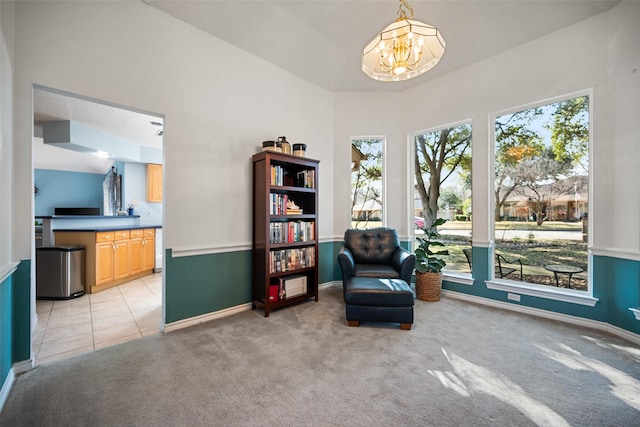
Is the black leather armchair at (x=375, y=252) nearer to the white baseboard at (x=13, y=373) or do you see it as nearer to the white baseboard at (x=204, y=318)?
the white baseboard at (x=204, y=318)

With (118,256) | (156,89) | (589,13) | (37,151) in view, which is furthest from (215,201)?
(37,151)

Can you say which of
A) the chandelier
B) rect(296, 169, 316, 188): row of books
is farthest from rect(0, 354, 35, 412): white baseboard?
the chandelier

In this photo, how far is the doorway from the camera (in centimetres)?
254

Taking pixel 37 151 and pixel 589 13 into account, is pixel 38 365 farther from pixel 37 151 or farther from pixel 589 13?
pixel 37 151

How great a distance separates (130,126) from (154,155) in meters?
1.57

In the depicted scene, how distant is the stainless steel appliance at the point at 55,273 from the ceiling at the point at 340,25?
2060 mm

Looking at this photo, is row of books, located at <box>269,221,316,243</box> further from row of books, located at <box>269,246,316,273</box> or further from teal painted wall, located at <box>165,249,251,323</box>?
teal painted wall, located at <box>165,249,251,323</box>

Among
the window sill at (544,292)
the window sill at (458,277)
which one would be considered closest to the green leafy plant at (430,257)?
the window sill at (458,277)

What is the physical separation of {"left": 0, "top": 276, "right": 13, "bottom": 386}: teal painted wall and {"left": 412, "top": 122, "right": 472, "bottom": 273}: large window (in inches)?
176

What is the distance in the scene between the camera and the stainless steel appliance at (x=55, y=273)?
356 centimetres

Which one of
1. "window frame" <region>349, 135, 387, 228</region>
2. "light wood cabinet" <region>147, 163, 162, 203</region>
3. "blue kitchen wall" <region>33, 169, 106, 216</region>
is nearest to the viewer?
"window frame" <region>349, 135, 387, 228</region>

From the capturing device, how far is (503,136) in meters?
3.44

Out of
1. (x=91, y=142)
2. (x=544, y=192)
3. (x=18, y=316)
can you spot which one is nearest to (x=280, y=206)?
(x=18, y=316)

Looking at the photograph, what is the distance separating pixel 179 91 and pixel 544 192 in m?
4.35
